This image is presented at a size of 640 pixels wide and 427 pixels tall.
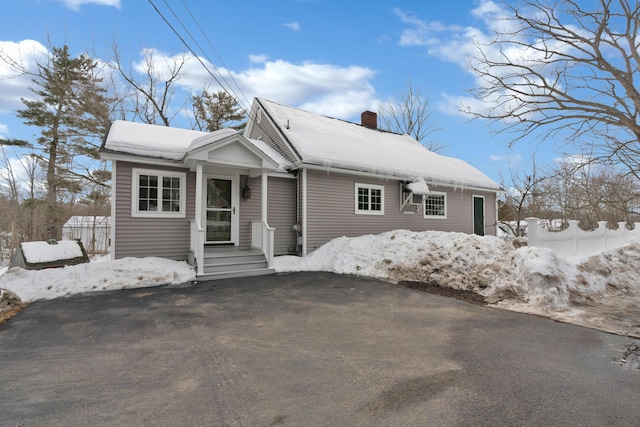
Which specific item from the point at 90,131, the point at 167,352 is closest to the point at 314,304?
the point at 167,352

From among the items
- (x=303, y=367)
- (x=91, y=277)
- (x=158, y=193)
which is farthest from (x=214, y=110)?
(x=303, y=367)

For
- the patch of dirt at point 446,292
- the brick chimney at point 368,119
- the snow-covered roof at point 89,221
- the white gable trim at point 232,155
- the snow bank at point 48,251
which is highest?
the brick chimney at point 368,119

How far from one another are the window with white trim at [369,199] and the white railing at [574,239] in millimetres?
4989

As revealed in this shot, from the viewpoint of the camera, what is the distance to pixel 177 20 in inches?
298

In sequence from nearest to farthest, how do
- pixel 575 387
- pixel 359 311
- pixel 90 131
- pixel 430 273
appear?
pixel 575 387, pixel 359 311, pixel 430 273, pixel 90 131

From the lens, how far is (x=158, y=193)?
8102 millimetres

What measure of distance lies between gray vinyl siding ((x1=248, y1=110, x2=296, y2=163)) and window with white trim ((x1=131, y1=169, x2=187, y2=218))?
350 centimetres

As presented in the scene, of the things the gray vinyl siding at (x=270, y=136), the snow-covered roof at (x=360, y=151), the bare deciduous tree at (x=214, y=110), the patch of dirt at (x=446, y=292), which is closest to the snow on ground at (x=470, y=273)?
the patch of dirt at (x=446, y=292)

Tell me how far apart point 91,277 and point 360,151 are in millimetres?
9167

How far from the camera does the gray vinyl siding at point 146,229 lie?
7.58m

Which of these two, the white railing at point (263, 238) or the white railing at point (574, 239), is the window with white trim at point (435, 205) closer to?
the white railing at point (574, 239)

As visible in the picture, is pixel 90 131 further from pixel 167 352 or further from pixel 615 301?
pixel 615 301

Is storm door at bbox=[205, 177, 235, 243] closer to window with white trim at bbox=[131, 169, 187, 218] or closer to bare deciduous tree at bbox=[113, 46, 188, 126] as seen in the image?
window with white trim at bbox=[131, 169, 187, 218]

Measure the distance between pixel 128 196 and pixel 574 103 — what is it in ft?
40.1
